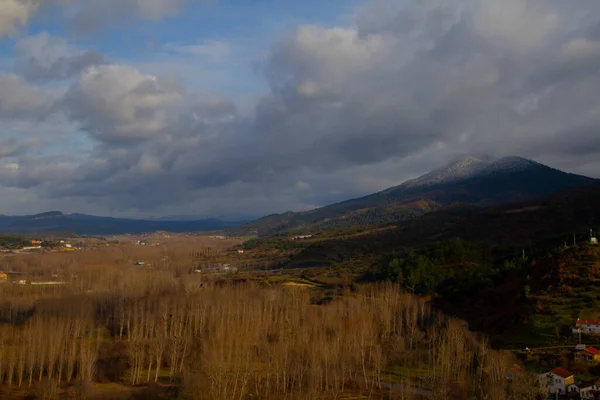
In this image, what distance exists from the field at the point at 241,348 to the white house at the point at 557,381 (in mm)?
2511

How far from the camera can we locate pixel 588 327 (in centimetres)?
4344

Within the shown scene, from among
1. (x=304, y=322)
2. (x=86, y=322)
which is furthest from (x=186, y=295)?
(x=304, y=322)

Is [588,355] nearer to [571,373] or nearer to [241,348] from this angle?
[571,373]

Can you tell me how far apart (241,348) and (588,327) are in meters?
29.0

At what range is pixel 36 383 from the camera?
1633 inches

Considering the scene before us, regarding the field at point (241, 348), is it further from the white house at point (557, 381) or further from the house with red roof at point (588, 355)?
the house with red roof at point (588, 355)

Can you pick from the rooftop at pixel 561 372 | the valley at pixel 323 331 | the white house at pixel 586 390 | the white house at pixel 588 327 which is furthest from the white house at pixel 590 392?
the white house at pixel 588 327

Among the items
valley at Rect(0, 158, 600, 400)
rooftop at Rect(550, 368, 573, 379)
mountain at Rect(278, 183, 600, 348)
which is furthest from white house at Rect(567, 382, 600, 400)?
mountain at Rect(278, 183, 600, 348)

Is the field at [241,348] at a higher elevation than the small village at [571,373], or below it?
below

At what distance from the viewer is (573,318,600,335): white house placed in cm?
4309

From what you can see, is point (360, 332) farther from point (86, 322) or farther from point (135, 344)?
point (86, 322)

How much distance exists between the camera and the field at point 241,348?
37000 mm

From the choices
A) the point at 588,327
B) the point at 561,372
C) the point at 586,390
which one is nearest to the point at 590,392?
the point at 586,390

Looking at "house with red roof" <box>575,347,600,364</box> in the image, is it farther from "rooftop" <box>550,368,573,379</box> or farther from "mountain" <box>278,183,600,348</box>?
"mountain" <box>278,183,600,348</box>
